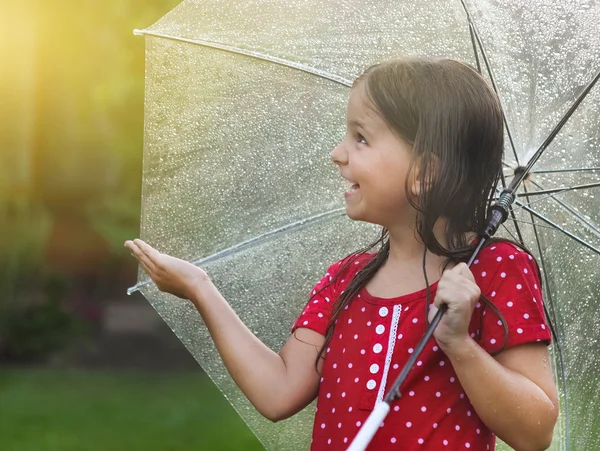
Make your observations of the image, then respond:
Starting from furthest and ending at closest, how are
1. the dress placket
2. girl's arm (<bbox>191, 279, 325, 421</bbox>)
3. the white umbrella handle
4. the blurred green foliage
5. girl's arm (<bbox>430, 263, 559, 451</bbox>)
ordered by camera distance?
1. the blurred green foliage
2. girl's arm (<bbox>191, 279, 325, 421</bbox>)
3. the dress placket
4. girl's arm (<bbox>430, 263, 559, 451</bbox>)
5. the white umbrella handle

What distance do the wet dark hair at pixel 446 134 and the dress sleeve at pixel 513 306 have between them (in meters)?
0.08

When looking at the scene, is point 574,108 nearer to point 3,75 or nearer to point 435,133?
point 435,133

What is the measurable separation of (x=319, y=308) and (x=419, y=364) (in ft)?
0.95

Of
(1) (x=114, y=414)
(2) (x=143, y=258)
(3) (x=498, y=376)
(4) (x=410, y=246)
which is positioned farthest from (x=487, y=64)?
(1) (x=114, y=414)

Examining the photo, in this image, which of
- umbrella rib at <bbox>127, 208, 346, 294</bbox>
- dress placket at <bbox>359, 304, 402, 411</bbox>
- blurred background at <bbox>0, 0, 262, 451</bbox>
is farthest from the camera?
blurred background at <bbox>0, 0, 262, 451</bbox>

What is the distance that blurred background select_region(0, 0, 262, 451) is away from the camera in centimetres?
729

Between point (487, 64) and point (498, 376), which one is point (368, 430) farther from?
point (487, 64)

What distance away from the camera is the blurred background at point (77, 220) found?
729cm

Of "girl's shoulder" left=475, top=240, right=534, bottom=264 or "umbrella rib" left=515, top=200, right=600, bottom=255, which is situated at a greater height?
"girl's shoulder" left=475, top=240, right=534, bottom=264

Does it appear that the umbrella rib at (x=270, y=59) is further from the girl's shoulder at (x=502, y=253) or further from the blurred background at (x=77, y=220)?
the blurred background at (x=77, y=220)

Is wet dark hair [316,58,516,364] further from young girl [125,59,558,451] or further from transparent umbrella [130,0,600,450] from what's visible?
transparent umbrella [130,0,600,450]

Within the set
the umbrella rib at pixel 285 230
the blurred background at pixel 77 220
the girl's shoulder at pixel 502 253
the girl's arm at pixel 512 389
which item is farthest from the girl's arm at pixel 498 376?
the blurred background at pixel 77 220

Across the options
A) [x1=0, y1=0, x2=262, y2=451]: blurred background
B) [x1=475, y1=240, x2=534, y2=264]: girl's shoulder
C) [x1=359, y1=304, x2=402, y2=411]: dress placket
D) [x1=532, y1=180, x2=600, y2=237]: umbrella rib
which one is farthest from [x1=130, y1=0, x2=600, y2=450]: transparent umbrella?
[x1=0, y1=0, x2=262, y2=451]: blurred background

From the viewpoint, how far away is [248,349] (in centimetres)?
196
